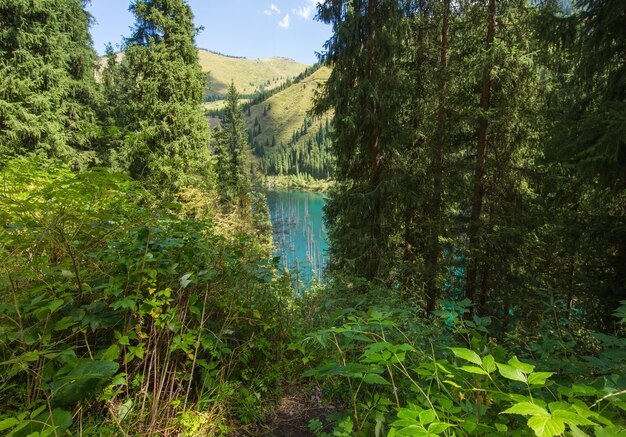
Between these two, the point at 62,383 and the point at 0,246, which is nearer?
the point at 62,383

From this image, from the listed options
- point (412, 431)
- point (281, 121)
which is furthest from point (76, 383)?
point (281, 121)

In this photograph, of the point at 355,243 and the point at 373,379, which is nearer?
the point at 373,379

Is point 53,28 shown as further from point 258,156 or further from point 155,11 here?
point 258,156

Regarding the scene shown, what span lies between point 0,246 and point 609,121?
227 inches

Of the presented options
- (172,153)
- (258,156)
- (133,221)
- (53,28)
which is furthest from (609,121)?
(258,156)

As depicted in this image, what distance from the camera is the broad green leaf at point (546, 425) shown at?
701mm

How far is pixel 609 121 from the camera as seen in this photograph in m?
3.50

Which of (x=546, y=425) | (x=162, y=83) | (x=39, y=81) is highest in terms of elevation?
(x=162, y=83)

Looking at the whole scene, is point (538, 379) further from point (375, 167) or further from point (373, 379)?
point (375, 167)

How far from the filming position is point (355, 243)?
8.19 metres

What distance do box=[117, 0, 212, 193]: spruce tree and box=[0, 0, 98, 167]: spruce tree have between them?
2.07 m

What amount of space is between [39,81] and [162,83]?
3861 millimetres

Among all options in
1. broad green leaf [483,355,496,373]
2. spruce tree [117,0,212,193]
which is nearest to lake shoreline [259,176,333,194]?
spruce tree [117,0,212,193]

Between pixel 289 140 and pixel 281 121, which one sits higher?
pixel 281 121
